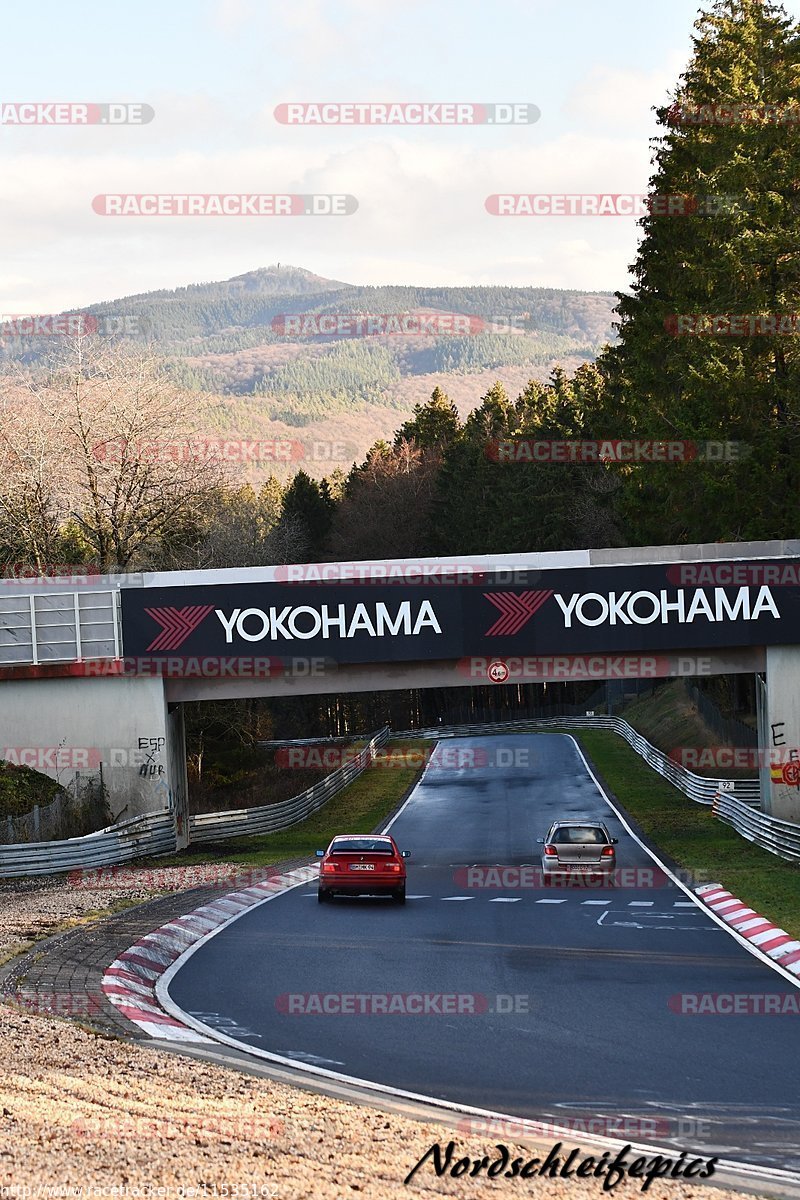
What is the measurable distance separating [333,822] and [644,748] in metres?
21.8

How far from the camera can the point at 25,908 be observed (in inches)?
854

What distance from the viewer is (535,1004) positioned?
1423 cm

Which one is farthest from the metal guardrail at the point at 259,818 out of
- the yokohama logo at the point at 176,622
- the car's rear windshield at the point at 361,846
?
the car's rear windshield at the point at 361,846

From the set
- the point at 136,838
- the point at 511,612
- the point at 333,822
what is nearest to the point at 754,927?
the point at 511,612

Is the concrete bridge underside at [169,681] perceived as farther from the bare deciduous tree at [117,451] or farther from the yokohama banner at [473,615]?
the bare deciduous tree at [117,451]

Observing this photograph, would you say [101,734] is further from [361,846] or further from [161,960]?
[161,960]

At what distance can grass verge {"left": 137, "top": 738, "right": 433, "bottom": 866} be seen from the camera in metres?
31.3

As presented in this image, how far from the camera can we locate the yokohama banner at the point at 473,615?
1284 inches

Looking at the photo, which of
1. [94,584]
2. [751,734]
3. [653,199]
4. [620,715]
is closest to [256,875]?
[94,584]

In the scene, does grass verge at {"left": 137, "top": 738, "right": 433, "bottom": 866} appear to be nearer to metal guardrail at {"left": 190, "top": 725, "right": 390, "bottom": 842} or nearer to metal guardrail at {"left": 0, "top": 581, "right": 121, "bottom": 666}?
metal guardrail at {"left": 190, "top": 725, "right": 390, "bottom": 842}

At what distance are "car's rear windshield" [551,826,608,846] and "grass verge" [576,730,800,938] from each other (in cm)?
215

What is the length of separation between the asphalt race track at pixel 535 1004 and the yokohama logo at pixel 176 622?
29.3 ft

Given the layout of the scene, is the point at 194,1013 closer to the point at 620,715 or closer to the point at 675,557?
the point at 675,557

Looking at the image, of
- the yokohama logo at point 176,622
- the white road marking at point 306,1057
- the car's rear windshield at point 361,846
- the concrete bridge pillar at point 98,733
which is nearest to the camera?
the white road marking at point 306,1057
